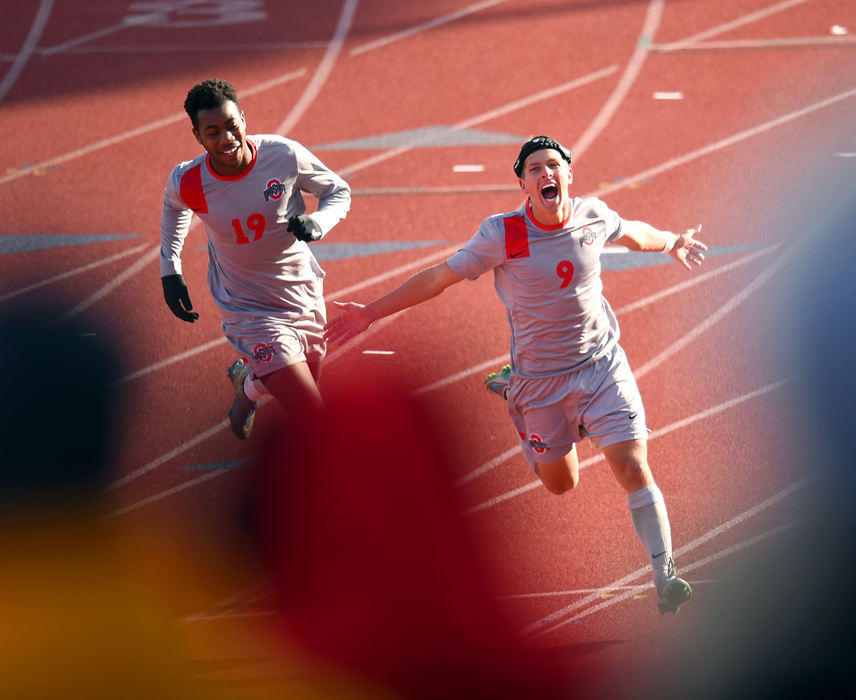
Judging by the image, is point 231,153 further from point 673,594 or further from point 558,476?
point 673,594

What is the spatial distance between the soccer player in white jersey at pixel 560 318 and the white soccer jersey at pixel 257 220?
62 cm

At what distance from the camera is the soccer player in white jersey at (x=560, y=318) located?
482 centimetres

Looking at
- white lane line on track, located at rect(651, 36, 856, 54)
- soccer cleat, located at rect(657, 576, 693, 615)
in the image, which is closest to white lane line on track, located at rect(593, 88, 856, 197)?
white lane line on track, located at rect(651, 36, 856, 54)

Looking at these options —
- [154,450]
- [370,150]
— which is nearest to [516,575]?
[154,450]

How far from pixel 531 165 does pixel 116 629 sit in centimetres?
274

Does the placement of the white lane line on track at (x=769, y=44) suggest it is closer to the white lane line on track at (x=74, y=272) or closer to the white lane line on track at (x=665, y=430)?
the white lane line on track at (x=665, y=430)

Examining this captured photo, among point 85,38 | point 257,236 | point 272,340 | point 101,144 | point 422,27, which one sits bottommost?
point 272,340

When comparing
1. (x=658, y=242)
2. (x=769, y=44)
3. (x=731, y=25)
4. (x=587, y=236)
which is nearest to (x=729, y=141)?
(x=769, y=44)

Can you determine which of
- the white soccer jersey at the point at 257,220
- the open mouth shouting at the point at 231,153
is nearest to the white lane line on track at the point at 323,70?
the white soccer jersey at the point at 257,220

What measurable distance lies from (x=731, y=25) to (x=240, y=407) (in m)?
7.25

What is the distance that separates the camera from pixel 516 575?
214 inches

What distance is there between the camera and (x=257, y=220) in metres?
5.48

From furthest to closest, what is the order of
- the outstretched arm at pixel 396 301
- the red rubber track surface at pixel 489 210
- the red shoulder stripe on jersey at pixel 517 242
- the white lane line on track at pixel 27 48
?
1. the white lane line on track at pixel 27 48
2. the red rubber track surface at pixel 489 210
3. the outstretched arm at pixel 396 301
4. the red shoulder stripe on jersey at pixel 517 242

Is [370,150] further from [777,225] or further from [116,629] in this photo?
[116,629]
